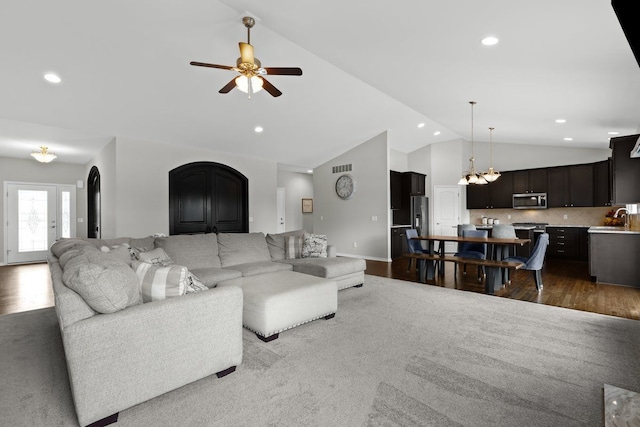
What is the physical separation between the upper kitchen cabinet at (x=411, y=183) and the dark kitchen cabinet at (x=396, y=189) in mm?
122

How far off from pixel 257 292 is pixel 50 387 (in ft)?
5.17

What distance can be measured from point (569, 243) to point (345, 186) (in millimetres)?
5404

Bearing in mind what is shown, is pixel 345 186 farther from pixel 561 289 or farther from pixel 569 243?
pixel 569 243

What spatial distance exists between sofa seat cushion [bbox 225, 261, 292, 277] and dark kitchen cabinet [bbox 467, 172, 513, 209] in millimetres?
6372

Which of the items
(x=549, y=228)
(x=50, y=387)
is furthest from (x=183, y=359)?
(x=549, y=228)

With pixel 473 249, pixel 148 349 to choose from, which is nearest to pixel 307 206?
pixel 473 249

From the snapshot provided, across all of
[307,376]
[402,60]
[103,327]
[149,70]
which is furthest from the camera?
[149,70]

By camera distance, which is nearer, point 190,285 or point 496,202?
point 190,285

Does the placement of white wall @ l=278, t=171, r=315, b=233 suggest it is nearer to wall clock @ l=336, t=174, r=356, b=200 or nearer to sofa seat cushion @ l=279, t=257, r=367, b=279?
wall clock @ l=336, t=174, r=356, b=200

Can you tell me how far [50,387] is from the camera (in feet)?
6.95

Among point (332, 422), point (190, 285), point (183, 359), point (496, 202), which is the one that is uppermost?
point (496, 202)

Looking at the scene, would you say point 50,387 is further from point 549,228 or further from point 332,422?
point 549,228

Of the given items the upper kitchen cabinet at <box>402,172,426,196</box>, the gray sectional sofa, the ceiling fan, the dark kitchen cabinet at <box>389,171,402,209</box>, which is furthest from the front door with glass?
the upper kitchen cabinet at <box>402,172,426,196</box>

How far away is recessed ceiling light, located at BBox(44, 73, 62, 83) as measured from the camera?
3801mm
